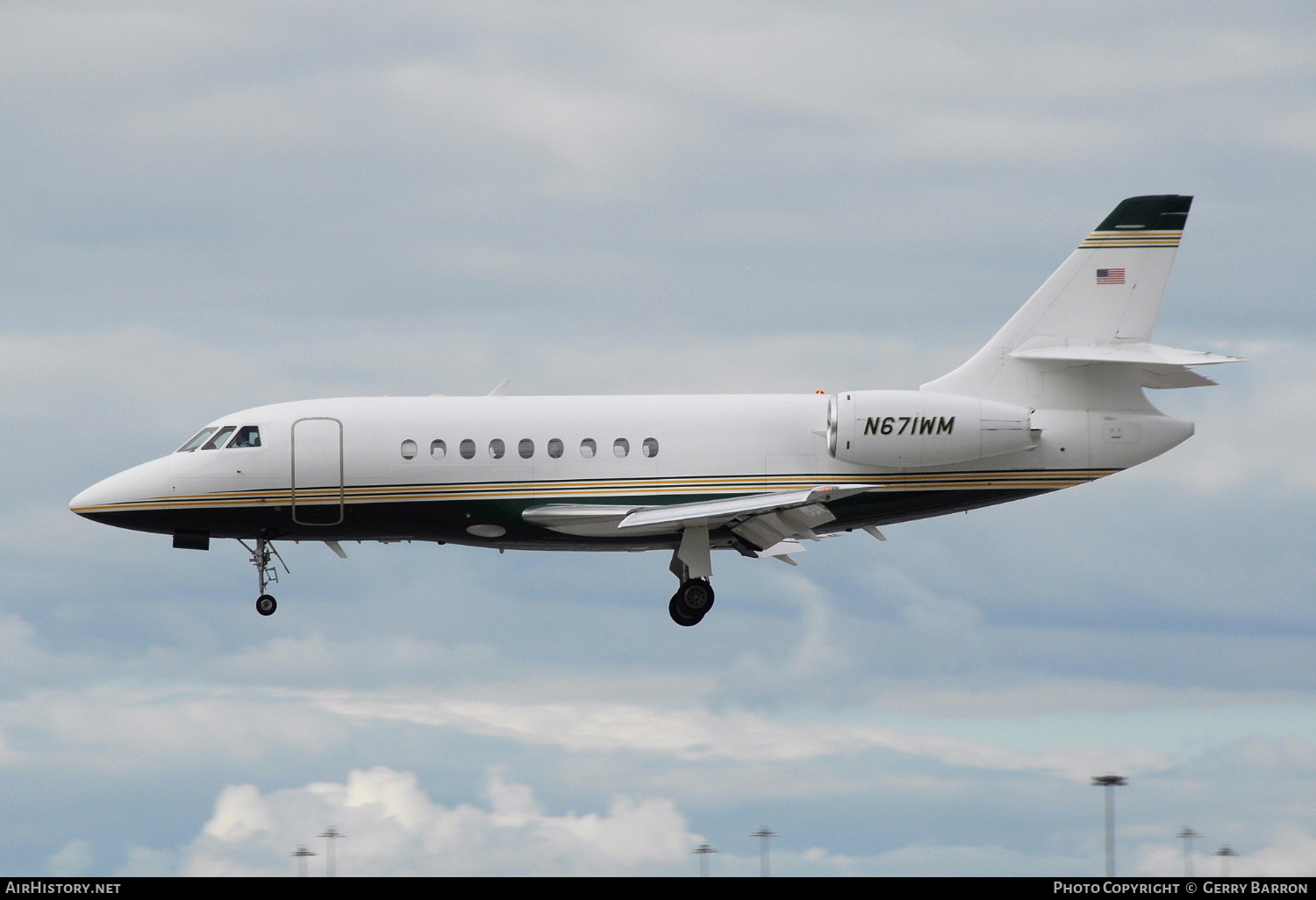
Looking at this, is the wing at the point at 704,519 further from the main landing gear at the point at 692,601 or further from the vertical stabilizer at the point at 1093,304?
the vertical stabilizer at the point at 1093,304

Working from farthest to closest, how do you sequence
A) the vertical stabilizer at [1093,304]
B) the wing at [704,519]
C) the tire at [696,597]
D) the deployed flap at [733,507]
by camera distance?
the vertical stabilizer at [1093,304] → the tire at [696,597] → the wing at [704,519] → the deployed flap at [733,507]

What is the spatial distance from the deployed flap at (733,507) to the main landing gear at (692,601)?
1.63 metres

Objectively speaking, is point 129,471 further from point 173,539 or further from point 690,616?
point 690,616

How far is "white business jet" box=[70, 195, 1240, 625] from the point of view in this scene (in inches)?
1592

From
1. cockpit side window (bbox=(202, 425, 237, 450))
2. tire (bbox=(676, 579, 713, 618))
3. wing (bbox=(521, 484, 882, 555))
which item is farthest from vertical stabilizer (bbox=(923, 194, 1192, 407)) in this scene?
cockpit side window (bbox=(202, 425, 237, 450))

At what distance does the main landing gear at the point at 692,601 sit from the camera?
41.2 meters

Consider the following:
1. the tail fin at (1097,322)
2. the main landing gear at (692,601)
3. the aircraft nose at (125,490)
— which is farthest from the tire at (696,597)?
the aircraft nose at (125,490)

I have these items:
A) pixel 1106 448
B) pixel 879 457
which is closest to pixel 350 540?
pixel 879 457

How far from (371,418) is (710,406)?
23.4 ft

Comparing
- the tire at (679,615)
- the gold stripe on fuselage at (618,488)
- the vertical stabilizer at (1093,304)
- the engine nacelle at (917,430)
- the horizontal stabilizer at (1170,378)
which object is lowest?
the tire at (679,615)

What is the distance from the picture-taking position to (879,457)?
40.4 meters

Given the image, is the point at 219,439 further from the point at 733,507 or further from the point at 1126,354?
the point at 1126,354

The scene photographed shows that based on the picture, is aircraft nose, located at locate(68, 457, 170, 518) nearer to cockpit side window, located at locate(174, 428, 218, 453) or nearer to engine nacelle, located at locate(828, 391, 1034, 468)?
cockpit side window, located at locate(174, 428, 218, 453)
